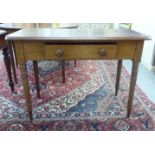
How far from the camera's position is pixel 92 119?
131 cm

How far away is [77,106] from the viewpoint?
4.83ft

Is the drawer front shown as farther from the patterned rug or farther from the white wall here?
the white wall

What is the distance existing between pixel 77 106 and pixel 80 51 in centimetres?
63

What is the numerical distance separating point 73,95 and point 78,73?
0.57m

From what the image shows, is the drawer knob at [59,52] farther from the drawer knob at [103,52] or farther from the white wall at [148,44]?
the white wall at [148,44]

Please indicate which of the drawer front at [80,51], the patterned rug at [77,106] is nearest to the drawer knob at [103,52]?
the drawer front at [80,51]

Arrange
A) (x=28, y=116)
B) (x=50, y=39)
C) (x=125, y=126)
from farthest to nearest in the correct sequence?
(x=28, y=116) < (x=125, y=126) < (x=50, y=39)

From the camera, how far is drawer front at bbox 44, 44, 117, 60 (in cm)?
98

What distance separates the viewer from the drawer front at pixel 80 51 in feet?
3.22

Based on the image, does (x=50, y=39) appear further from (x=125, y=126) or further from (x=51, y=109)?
(x=125, y=126)

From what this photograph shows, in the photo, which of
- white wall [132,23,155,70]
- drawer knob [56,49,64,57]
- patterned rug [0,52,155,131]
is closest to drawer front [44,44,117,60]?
drawer knob [56,49,64,57]

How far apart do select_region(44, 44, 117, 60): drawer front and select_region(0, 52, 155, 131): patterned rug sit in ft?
1.77

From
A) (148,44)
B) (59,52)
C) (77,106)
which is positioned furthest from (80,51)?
(148,44)
